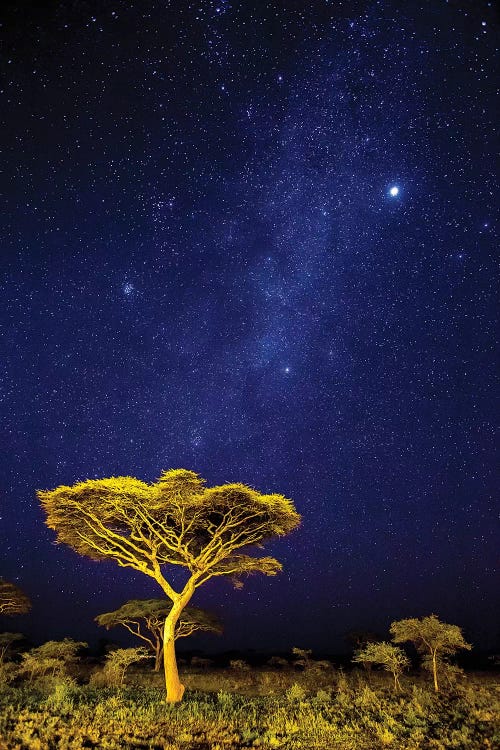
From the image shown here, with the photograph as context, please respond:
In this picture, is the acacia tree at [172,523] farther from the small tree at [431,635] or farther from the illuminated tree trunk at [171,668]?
the small tree at [431,635]

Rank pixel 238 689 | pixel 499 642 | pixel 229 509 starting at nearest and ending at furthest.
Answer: pixel 229 509 < pixel 238 689 < pixel 499 642

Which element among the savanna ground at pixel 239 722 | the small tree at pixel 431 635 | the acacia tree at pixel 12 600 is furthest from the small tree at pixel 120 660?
the small tree at pixel 431 635

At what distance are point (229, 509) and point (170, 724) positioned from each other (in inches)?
323

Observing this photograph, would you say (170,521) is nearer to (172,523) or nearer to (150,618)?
(172,523)

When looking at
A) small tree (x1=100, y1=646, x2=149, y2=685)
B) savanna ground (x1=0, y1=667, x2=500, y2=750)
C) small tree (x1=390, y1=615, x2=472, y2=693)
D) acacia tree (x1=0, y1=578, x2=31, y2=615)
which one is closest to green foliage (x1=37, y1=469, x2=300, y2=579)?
small tree (x1=100, y1=646, x2=149, y2=685)

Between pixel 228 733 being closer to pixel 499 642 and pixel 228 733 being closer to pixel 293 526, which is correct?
pixel 293 526

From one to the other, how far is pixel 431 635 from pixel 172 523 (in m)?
16.6

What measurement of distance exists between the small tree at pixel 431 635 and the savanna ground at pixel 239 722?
687 cm

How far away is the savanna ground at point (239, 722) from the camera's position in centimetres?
898

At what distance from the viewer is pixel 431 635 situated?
23.0m

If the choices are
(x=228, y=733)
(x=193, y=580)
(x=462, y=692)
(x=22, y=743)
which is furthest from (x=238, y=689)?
(x=22, y=743)

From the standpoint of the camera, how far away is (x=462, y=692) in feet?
61.3

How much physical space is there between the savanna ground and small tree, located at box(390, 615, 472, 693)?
6871 mm

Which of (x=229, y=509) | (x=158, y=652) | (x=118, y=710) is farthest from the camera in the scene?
(x=158, y=652)
